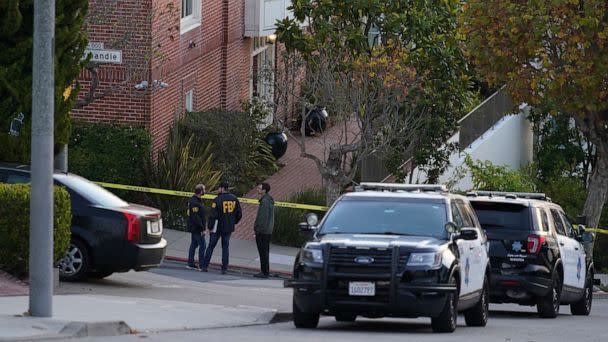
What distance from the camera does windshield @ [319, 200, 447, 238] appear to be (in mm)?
17016

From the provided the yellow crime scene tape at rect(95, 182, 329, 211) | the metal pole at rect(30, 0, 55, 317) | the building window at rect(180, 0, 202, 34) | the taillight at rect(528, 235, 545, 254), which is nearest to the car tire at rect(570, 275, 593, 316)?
the taillight at rect(528, 235, 545, 254)

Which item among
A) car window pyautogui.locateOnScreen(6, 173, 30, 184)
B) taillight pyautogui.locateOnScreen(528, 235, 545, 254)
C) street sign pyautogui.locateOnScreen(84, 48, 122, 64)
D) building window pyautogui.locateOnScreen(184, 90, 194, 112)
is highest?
street sign pyautogui.locateOnScreen(84, 48, 122, 64)

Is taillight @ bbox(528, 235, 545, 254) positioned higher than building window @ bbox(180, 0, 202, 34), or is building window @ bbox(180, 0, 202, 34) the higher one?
building window @ bbox(180, 0, 202, 34)

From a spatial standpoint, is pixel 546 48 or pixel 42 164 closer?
pixel 42 164

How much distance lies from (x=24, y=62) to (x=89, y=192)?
2987mm

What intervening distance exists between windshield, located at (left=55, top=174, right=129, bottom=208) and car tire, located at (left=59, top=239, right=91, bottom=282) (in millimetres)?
628

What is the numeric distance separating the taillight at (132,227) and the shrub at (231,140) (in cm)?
1254

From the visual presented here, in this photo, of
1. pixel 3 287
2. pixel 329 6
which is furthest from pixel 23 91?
pixel 329 6

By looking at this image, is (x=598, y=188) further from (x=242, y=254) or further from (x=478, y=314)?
(x=478, y=314)

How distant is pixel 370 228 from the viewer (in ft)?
55.9

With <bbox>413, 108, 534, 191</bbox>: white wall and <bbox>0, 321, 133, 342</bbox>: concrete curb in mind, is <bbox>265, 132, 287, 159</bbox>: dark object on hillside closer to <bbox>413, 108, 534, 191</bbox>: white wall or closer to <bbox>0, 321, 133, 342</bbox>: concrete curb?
<bbox>413, 108, 534, 191</bbox>: white wall

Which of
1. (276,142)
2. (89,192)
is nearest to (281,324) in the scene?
(89,192)

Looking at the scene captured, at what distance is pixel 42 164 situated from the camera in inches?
579

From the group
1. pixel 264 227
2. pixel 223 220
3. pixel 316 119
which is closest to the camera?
pixel 223 220
